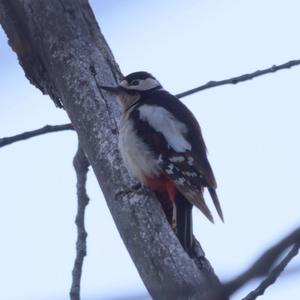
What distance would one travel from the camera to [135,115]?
3443 mm

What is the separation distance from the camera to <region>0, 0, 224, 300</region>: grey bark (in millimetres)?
2307

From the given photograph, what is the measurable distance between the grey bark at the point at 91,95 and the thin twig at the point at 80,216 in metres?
0.14

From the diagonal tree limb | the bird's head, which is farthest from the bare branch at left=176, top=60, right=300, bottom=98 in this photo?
the bird's head

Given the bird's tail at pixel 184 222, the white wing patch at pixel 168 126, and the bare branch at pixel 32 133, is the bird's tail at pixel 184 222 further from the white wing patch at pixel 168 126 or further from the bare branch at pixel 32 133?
the bare branch at pixel 32 133

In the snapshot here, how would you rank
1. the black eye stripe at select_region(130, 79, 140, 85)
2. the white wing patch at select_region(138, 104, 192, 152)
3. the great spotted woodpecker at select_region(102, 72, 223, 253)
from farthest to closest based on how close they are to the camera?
the black eye stripe at select_region(130, 79, 140, 85), the white wing patch at select_region(138, 104, 192, 152), the great spotted woodpecker at select_region(102, 72, 223, 253)

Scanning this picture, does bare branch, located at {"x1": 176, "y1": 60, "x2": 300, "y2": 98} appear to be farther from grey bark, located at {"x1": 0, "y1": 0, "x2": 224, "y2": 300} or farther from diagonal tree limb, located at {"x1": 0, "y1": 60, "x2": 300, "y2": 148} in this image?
grey bark, located at {"x1": 0, "y1": 0, "x2": 224, "y2": 300}

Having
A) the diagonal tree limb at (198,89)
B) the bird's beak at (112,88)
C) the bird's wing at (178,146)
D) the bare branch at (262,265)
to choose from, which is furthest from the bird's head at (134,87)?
the bare branch at (262,265)

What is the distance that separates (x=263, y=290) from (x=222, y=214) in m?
1.58

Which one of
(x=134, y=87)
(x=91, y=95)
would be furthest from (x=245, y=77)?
(x=134, y=87)

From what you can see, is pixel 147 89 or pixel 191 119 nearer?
pixel 191 119

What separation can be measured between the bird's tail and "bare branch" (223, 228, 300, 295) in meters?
2.18

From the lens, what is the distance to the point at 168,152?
11.1 ft

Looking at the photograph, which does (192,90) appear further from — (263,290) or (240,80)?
(263,290)

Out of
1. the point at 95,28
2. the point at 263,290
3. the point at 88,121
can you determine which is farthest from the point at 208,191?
the point at 263,290
